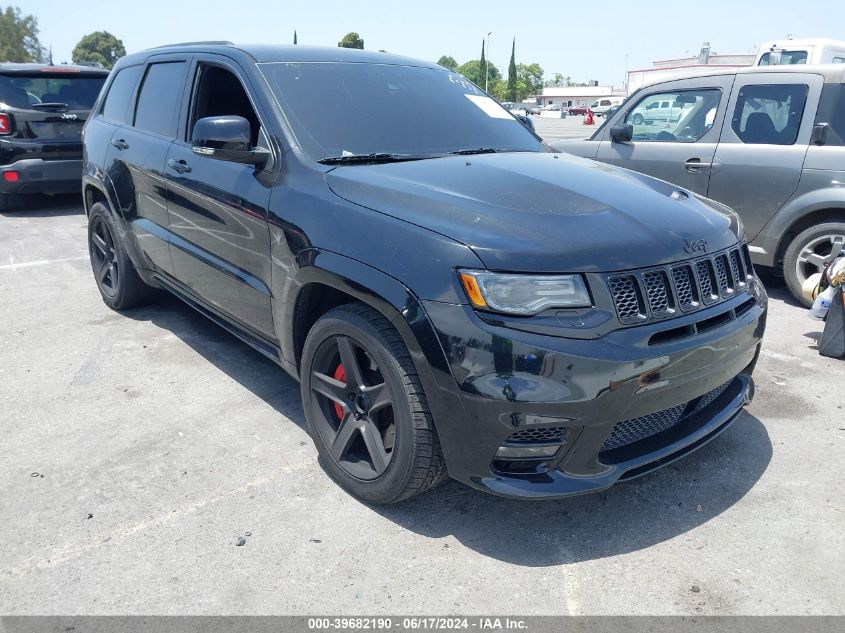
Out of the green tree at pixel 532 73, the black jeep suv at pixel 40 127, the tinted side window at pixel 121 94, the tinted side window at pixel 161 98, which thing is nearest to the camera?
the tinted side window at pixel 161 98

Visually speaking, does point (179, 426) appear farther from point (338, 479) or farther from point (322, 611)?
point (322, 611)

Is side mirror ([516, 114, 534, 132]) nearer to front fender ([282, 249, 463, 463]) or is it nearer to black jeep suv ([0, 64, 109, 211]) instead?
front fender ([282, 249, 463, 463])

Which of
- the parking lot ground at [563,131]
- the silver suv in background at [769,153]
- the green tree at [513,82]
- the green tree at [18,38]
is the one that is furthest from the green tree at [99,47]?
the silver suv in background at [769,153]

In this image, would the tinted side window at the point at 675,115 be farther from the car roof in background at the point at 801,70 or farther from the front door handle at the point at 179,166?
the front door handle at the point at 179,166

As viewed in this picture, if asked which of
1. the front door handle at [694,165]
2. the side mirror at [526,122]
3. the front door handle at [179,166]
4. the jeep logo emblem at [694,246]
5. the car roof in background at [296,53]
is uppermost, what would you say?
the car roof in background at [296,53]

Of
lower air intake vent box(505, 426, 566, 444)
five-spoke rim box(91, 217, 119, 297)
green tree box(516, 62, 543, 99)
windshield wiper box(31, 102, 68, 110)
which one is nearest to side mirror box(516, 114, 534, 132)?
lower air intake vent box(505, 426, 566, 444)

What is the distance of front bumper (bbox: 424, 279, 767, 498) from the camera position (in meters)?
2.26

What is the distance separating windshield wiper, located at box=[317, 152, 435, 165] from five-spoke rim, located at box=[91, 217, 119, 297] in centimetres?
277

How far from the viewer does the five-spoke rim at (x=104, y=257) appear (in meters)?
5.23

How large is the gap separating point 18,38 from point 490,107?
104m

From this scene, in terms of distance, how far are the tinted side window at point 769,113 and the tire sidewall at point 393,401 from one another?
14.7 feet

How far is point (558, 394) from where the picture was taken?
2.26m


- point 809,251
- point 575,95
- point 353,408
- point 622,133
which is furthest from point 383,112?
point 575,95

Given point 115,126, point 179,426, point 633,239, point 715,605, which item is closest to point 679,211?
point 633,239
